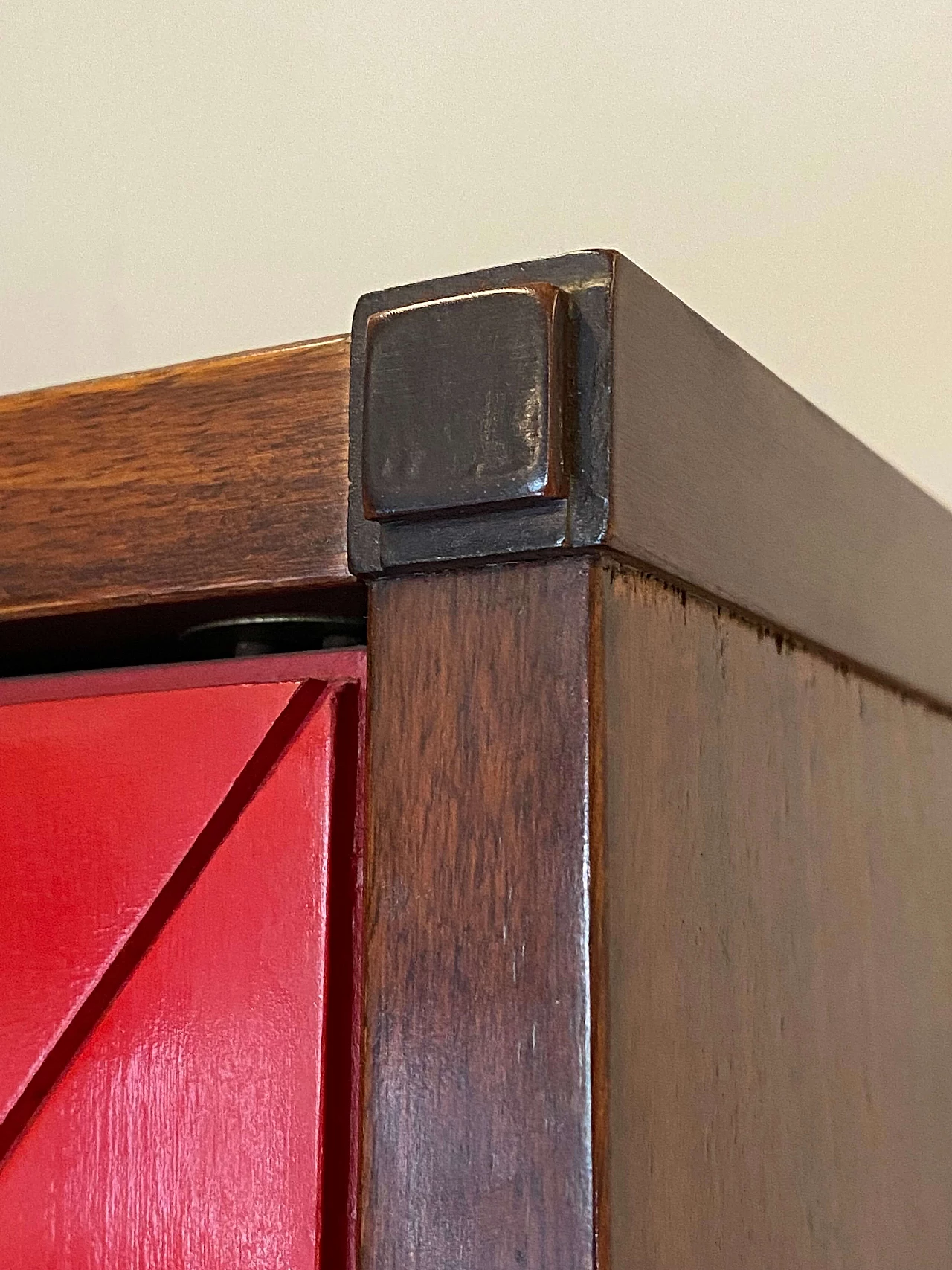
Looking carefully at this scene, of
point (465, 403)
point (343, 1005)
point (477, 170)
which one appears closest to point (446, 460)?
point (465, 403)

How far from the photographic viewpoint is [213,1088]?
333mm

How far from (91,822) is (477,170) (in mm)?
695

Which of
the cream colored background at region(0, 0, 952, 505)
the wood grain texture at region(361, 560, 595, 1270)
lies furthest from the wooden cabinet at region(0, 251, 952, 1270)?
the cream colored background at region(0, 0, 952, 505)

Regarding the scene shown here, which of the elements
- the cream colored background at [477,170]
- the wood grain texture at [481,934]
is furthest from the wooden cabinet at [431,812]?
the cream colored background at [477,170]

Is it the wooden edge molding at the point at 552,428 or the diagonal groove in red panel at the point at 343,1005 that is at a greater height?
the wooden edge molding at the point at 552,428

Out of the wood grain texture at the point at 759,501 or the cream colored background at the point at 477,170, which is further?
the cream colored background at the point at 477,170

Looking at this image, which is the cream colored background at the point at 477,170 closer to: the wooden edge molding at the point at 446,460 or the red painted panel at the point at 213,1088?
the wooden edge molding at the point at 446,460

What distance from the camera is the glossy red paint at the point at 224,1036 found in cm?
32

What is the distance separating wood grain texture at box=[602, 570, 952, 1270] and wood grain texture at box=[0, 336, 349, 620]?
84 mm

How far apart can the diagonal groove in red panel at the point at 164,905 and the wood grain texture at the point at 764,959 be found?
84mm

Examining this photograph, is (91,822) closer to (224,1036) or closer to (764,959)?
(224,1036)

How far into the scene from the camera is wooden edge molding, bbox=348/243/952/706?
0.31m

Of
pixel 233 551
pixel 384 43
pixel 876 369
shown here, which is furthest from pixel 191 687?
pixel 384 43

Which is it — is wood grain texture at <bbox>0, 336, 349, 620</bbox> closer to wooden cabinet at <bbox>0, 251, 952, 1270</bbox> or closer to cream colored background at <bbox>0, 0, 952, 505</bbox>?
wooden cabinet at <bbox>0, 251, 952, 1270</bbox>
